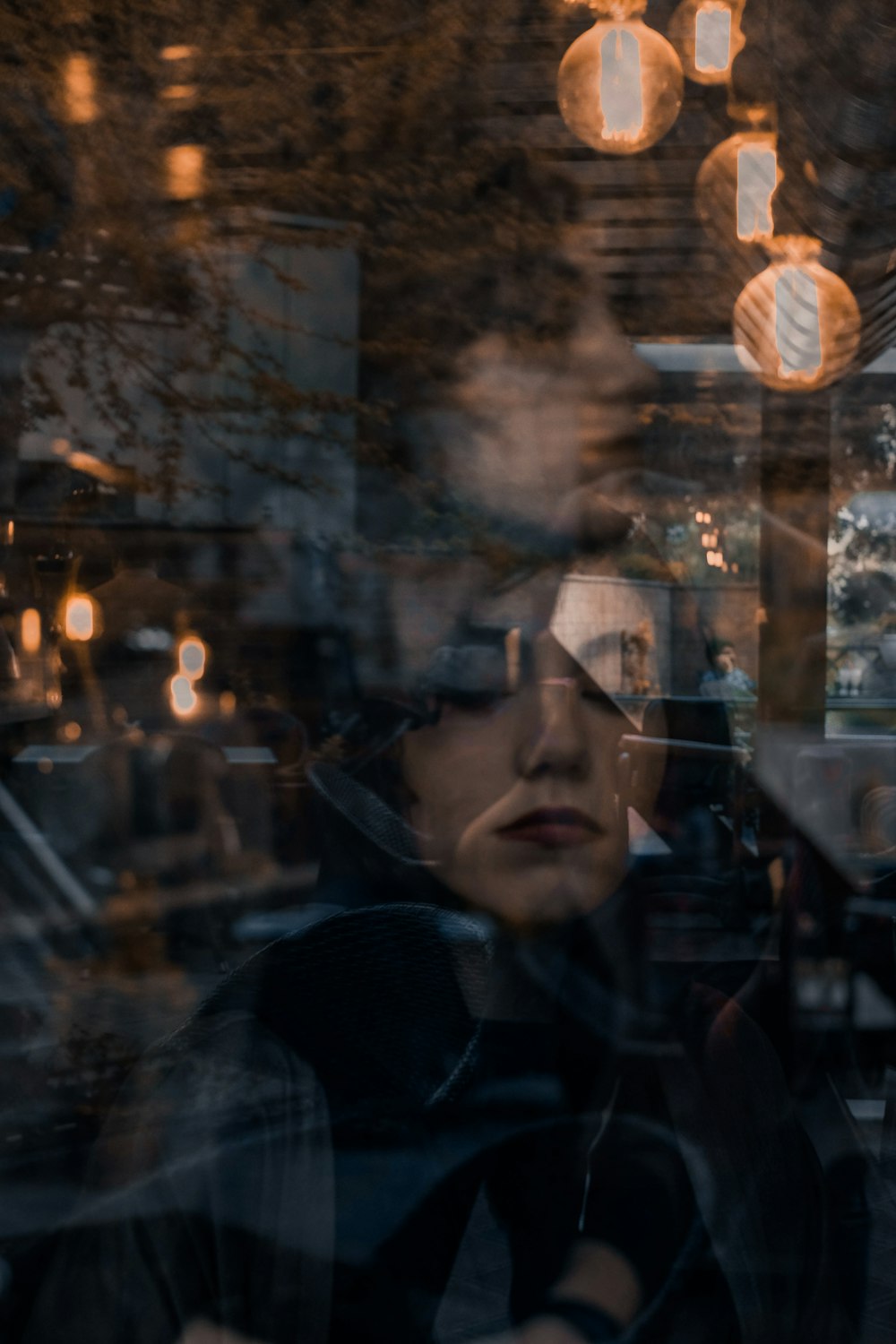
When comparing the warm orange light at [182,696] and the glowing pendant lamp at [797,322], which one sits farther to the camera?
the warm orange light at [182,696]

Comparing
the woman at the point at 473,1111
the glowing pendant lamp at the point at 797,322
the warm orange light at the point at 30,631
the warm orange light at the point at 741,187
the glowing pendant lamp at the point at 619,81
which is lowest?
the woman at the point at 473,1111

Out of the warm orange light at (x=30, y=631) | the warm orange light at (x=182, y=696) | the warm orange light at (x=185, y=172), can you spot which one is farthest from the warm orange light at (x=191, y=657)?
the warm orange light at (x=185, y=172)

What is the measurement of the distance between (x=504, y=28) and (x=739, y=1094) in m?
1.02

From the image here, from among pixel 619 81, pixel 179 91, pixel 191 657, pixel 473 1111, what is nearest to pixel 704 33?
pixel 619 81

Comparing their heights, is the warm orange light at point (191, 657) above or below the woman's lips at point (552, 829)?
above

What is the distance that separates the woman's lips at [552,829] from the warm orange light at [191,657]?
0.35 m

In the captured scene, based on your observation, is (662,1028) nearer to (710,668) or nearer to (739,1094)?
(739,1094)

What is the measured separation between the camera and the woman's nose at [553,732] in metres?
1.16

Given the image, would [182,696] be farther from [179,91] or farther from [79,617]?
[179,91]

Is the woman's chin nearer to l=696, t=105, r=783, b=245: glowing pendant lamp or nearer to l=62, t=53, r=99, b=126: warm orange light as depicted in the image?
l=696, t=105, r=783, b=245: glowing pendant lamp

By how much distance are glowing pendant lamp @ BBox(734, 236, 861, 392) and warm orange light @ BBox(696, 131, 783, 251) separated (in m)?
0.04

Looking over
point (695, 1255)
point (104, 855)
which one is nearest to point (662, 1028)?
point (695, 1255)

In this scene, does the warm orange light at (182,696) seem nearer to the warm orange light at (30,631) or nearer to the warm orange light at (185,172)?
the warm orange light at (30,631)

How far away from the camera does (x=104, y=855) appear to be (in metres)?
1.44
